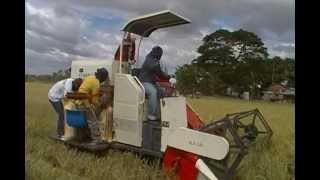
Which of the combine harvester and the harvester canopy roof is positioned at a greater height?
the harvester canopy roof

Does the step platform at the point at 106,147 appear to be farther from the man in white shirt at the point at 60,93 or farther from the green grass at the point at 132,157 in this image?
the man in white shirt at the point at 60,93

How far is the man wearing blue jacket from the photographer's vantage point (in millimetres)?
4727

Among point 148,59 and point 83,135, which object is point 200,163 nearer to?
point 148,59

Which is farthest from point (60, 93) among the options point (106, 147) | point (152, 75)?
point (152, 75)

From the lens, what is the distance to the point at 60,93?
238 inches

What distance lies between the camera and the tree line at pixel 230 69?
169 inches

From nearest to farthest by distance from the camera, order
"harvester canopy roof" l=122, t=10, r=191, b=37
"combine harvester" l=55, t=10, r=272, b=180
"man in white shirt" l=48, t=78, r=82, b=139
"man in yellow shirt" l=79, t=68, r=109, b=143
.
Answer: "combine harvester" l=55, t=10, r=272, b=180 < "harvester canopy roof" l=122, t=10, r=191, b=37 < "man in yellow shirt" l=79, t=68, r=109, b=143 < "man in white shirt" l=48, t=78, r=82, b=139

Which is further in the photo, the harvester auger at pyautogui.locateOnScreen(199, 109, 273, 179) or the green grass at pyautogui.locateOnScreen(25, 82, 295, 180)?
the green grass at pyautogui.locateOnScreen(25, 82, 295, 180)

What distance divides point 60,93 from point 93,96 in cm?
103

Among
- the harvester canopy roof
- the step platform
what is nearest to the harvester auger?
the step platform

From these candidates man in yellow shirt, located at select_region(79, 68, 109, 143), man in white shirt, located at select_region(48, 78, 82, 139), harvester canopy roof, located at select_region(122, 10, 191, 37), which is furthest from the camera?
man in white shirt, located at select_region(48, 78, 82, 139)

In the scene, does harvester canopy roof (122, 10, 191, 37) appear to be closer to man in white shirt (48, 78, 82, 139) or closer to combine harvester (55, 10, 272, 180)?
combine harvester (55, 10, 272, 180)

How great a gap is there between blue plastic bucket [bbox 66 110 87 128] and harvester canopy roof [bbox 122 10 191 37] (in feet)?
3.56
